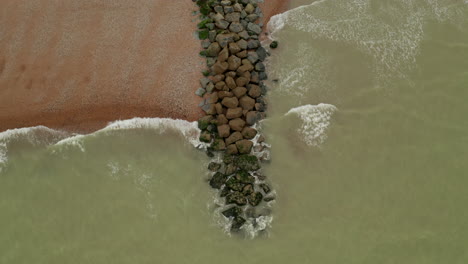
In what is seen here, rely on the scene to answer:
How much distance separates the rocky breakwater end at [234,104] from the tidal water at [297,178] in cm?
28

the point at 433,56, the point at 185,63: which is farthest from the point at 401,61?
the point at 185,63

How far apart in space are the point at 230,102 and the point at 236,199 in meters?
1.92

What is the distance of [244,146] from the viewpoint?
756 centimetres

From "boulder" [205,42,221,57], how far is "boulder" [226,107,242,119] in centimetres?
126

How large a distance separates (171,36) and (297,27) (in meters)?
2.74

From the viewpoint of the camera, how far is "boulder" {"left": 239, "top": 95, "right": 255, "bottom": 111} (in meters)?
7.78

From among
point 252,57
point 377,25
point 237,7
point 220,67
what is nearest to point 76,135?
point 220,67

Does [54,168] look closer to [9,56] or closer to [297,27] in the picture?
[9,56]

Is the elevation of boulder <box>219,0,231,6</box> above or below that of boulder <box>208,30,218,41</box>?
above

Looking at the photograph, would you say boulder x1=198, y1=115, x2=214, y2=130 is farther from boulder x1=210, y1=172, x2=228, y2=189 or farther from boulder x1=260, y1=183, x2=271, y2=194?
boulder x1=260, y1=183, x2=271, y2=194

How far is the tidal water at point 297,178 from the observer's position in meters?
7.36

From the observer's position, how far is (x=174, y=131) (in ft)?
25.4

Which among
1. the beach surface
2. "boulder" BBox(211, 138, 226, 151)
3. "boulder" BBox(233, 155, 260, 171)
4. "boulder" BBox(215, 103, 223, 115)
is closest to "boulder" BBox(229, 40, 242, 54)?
the beach surface

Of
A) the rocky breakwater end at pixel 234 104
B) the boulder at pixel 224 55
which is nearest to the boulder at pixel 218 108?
the rocky breakwater end at pixel 234 104
